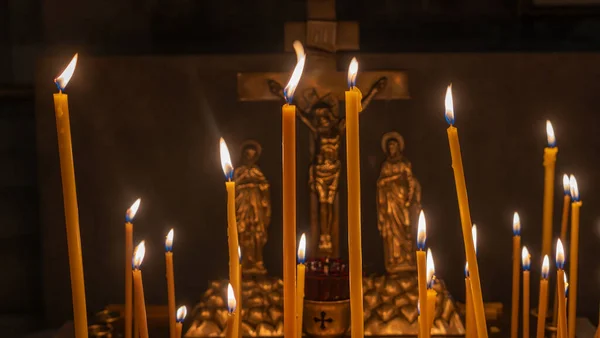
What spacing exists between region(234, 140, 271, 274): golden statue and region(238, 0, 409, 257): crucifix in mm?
132

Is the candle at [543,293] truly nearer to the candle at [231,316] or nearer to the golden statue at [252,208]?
the candle at [231,316]

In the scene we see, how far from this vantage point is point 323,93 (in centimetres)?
194

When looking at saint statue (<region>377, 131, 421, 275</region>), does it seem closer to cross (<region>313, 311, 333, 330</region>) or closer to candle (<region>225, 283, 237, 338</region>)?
cross (<region>313, 311, 333, 330</region>)

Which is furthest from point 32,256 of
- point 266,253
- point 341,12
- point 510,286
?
point 510,286

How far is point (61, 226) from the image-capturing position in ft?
6.86

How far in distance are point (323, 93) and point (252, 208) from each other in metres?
0.38

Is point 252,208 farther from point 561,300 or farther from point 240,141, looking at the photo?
point 561,300

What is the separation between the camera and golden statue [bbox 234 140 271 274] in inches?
75.4

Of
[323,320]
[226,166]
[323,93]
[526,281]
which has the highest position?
[323,93]

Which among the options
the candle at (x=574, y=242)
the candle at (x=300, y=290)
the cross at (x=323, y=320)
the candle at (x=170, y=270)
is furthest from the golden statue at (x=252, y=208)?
the candle at (x=300, y=290)

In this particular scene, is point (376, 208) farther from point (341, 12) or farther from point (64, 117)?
point (64, 117)

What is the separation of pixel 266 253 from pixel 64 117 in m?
1.56

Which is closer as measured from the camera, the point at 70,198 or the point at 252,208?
the point at 70,198

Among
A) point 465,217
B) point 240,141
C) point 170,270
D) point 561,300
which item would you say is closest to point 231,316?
point 465,217
